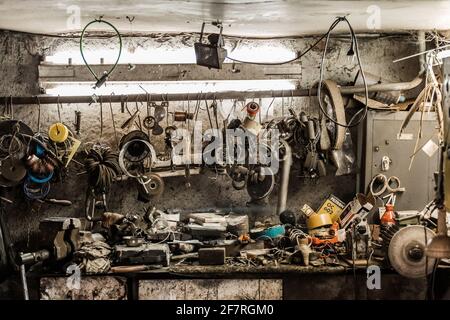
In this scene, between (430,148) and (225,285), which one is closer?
(225,285)

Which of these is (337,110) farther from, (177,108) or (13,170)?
(13,170)

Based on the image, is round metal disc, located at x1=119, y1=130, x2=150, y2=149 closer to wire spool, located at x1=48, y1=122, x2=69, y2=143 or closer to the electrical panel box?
wire spool, located at x1=48, y1=122, x2=69, y2=143

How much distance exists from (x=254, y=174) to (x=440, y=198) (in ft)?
5.53

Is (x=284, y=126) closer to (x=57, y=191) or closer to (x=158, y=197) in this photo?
(x=158, y=197)

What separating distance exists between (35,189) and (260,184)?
84.8 inches

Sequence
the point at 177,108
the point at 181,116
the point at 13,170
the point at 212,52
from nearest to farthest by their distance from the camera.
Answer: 1. the point at 212,52
2. the point at 13,170
3. the point at 181,116
4. the point at 177,108

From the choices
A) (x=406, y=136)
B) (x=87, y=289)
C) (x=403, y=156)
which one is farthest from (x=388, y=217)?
(x=87, y=289)

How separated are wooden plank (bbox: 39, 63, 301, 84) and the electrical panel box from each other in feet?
3.16

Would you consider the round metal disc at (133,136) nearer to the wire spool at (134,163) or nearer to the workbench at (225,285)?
the wire spool at (134,163)

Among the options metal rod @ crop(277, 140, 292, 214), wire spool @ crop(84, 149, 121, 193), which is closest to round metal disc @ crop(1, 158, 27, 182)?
wire spool @ crop(84, 149, 121, 193)

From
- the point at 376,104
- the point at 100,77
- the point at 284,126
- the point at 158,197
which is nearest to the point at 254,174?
the point at 284,126

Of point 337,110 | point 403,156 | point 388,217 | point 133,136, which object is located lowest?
point 388,217

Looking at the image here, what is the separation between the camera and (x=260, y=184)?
5.01m

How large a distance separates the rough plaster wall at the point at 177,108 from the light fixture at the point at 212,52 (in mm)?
722
